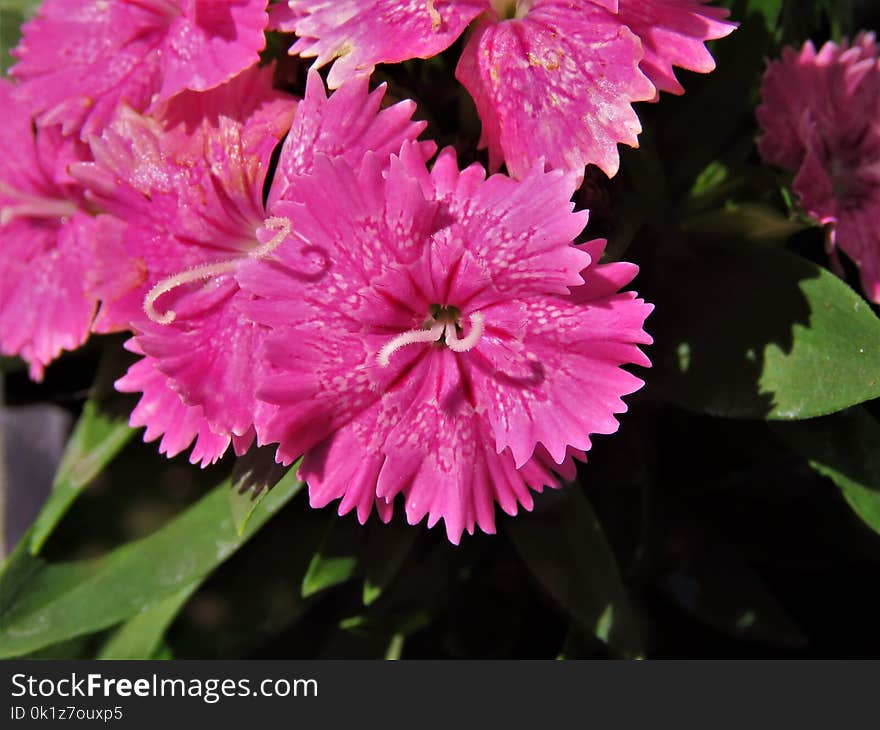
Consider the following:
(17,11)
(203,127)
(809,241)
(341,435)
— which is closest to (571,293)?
(341,435)

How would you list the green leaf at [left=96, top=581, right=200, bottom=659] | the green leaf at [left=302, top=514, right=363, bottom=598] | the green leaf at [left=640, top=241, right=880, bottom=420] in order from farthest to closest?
the green leaf at [left=96, top=581, right=200, bottom=659], the green leaf at [left=302, top=514, right=363, bottom=598], the green leaf at [left=640, top=241, right=880, bottom=420]

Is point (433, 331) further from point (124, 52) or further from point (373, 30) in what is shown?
point (124, 52)

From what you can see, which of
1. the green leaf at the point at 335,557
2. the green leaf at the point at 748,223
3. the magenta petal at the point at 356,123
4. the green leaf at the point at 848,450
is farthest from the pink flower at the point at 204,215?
the green leaf at the point at 848,450

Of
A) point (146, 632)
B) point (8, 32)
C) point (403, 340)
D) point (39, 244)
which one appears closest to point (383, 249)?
point (403, 340)

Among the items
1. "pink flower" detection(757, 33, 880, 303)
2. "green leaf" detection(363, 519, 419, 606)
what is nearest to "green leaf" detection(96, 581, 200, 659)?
"green leaf" detection(363, 519, 419, 606)

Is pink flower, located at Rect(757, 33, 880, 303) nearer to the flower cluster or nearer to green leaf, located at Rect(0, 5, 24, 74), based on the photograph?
the flower cluster

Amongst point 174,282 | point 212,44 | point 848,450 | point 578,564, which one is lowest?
point 578,564
